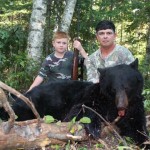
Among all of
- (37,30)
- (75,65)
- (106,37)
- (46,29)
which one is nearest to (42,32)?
(37,30)

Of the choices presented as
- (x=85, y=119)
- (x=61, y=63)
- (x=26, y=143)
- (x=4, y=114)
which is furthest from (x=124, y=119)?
(x=61, y=63)

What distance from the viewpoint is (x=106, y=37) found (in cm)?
509

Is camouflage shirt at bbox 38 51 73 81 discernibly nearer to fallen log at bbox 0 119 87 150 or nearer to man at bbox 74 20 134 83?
A: man at bbox 74 20 134 83

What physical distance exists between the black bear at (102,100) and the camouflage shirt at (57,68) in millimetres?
1774

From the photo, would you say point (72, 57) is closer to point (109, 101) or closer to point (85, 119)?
point (109, 101)

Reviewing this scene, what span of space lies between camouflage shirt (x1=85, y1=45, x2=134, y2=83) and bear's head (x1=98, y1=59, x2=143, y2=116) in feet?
4.04

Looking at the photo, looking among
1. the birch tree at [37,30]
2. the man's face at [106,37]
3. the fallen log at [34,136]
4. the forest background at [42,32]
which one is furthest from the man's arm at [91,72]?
the birch tree at [37,30]

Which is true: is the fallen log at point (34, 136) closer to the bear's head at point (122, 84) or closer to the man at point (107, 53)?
the bear's head at point (122, 84)

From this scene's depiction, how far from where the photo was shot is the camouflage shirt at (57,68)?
20.4ft

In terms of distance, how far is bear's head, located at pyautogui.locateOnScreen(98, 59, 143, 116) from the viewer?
349 centimetres

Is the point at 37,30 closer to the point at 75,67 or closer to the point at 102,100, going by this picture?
the point at 75,67

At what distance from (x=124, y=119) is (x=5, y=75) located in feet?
16.7

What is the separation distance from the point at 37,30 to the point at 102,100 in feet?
17.3

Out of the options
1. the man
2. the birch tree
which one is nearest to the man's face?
the man
